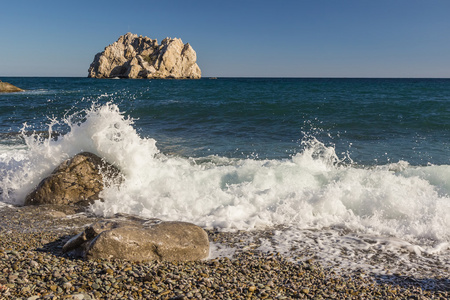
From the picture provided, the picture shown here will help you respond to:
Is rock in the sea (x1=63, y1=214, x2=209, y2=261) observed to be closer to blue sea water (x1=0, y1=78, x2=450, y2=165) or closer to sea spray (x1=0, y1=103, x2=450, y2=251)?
sea spray (x1=0, y1=103, x2=450, y2=251)

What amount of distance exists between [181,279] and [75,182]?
417 cm

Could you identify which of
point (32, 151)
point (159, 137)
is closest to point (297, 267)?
point (32, 151)

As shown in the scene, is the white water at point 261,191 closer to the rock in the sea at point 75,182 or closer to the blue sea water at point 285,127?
the rock in the sea at point 75,182

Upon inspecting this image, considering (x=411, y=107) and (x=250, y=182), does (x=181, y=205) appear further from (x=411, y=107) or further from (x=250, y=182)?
(x=411, y=107)

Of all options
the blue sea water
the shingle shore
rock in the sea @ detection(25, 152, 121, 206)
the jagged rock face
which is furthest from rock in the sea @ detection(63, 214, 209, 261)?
the jagged rock face

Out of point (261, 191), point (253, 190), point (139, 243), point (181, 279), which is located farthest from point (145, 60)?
point (181, 279)

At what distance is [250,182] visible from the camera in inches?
317

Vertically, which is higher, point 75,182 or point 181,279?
point 75,182

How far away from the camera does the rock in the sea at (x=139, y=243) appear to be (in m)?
4.45

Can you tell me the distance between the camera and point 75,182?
23.7 feet

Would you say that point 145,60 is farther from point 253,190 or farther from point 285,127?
point 253,190

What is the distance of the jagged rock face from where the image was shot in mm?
96500

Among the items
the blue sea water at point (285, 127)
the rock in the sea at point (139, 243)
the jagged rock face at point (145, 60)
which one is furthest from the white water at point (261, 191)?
the jagged rock face at point (145, 60)

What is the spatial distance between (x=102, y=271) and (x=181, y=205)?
289 cm
